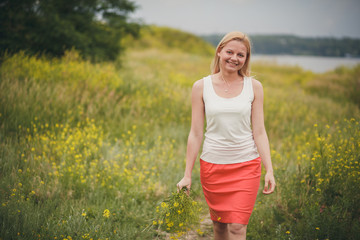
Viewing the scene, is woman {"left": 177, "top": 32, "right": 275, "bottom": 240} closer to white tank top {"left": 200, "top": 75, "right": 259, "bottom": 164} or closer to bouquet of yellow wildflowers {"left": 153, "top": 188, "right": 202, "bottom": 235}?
white tank top {"left": 200, "top": 75, "right": 259, "bottom": 164}

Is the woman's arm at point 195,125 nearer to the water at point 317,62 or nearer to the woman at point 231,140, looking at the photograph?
the woman at point 231,140

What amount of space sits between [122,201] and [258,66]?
22280 mm

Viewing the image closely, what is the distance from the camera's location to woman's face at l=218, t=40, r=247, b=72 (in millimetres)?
2371

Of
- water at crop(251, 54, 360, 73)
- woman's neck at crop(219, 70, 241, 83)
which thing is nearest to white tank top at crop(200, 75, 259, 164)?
woman's neck at crop(219, 70, 241, 83)

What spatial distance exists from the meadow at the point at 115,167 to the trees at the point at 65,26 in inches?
78.2

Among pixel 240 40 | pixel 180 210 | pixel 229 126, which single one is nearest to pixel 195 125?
pixel 229 126

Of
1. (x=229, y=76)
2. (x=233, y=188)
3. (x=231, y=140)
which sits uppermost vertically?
(x=229, y=76)

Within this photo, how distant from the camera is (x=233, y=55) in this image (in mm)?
2359

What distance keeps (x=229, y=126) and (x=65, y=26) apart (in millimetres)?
9151

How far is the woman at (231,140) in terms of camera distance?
2.32 metres

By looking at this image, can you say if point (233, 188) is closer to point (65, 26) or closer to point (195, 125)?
point (195, 125)

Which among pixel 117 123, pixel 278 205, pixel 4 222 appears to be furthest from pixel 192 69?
pixel 4 222

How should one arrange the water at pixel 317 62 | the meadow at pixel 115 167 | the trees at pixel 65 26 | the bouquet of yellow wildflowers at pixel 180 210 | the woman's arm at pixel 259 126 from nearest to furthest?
the bouquet of yellow wildflowers at pixel 180 210, the woman's arm at pixel 259 126, the meadow at pixel 115 167, the trees at pixel 65 26, the water at pixel 317 62

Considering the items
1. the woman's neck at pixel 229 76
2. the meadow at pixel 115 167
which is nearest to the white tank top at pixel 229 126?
the woman's neck at pixel 229 76
